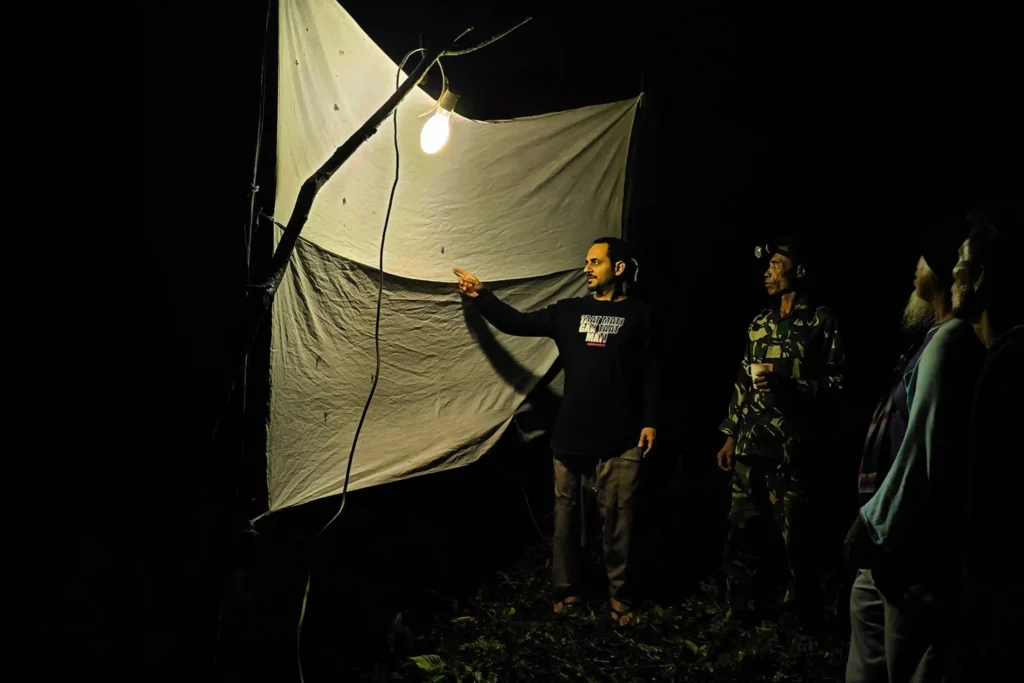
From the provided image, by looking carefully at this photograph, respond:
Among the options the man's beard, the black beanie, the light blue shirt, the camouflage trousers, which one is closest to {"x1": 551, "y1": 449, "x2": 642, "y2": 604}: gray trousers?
the camouflage trousers

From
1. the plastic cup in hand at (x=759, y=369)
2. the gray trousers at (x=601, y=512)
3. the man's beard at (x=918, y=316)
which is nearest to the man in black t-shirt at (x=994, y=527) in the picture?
the man's beard at (x=918, y=316)

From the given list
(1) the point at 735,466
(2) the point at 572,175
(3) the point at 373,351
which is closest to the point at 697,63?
(2) the point at 572,175

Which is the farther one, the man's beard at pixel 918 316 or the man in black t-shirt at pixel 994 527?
the man's beard at pixel 918 316

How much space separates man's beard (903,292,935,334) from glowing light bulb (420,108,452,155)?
2.16 metres

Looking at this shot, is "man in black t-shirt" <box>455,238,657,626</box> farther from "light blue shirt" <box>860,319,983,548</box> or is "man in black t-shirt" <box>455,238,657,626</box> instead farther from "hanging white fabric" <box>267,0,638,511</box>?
"light blue shirt" <box>860,319,983,548</box>

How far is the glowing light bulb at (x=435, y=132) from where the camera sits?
3.07 metres

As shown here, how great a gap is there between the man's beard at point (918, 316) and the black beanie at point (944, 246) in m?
0.19

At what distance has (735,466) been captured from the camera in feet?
12.2

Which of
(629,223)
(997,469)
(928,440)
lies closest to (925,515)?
(928,440)

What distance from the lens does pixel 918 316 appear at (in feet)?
7.65

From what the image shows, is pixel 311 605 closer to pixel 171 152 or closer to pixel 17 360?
pixel 17 360

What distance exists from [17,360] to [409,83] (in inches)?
126

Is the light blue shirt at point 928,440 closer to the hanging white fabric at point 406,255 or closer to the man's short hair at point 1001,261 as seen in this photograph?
the man's short hair at point 1001,261

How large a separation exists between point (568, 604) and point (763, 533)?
1195 mm
